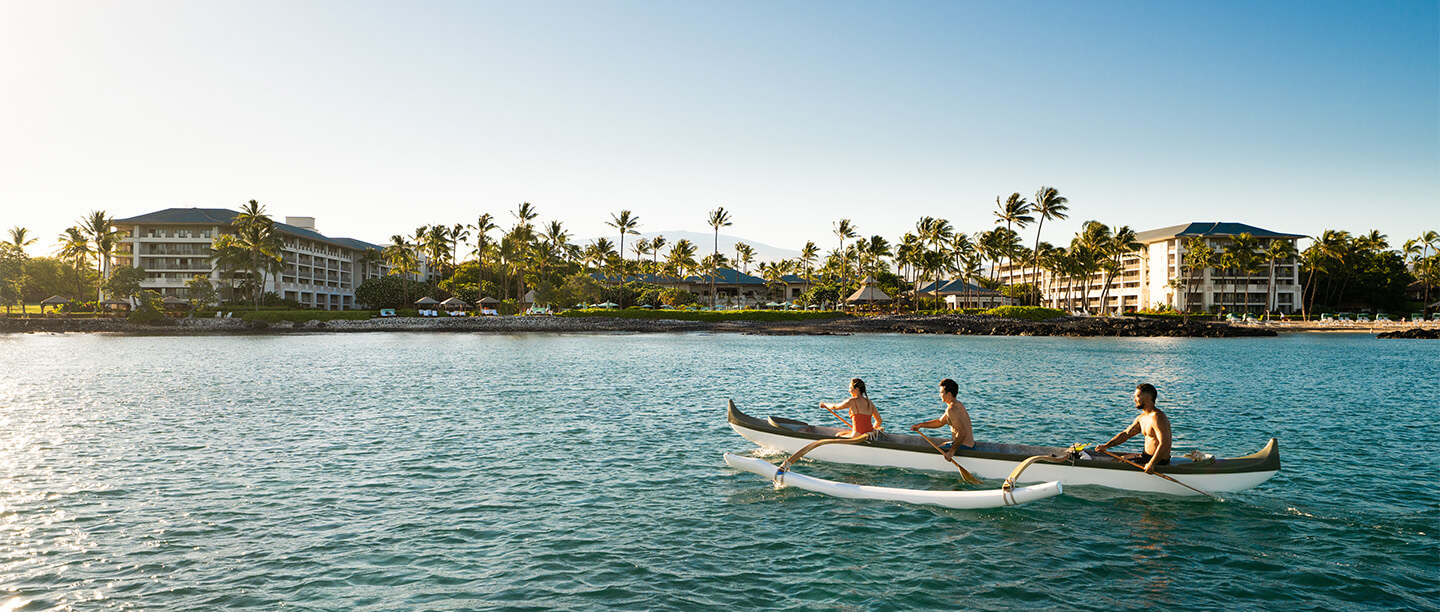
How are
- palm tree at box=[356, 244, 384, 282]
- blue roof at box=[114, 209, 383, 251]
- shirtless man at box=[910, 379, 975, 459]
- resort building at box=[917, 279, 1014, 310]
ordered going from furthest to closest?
resort building at box=[917, 279, 1014, 310] → palm tree at box=[356, 244, 384, 282] → blue roof at box=[114, 209, 383, 251] → shirtless man at box=[910, 379, 975, 459]

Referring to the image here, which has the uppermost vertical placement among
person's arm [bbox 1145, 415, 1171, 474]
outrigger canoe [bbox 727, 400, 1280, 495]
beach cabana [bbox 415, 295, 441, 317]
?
beach cabana [bbox 415, 295, 441, 317]

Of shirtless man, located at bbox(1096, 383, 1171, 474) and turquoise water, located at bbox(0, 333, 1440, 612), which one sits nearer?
turquoise water, located at bbox(0, 333, 1440, 612)

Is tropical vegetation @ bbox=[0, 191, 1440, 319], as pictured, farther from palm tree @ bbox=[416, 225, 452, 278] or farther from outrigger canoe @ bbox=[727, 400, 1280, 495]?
outrigger canoe @ bbox=[727, 400, 1280, 495]

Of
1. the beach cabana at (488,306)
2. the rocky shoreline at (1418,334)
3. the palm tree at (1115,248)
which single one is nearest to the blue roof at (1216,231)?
the palm tree at (1115,248)

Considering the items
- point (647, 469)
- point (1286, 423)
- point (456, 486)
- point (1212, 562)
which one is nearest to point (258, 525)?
point (456, 486)

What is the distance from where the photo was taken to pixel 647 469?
1530cm

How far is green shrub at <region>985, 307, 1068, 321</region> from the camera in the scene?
95.0 m

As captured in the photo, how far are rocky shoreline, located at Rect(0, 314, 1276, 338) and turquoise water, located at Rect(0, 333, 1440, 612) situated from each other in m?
58.2

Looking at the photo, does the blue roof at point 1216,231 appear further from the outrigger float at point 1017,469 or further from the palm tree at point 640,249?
the outrigger float at point 1017,469

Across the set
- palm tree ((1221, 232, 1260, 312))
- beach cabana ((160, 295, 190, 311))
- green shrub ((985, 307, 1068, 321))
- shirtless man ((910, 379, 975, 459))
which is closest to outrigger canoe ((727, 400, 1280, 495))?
shirtless man ((910, 379, 975, 459))

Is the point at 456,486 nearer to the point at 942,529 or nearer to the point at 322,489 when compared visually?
the point at 322,489

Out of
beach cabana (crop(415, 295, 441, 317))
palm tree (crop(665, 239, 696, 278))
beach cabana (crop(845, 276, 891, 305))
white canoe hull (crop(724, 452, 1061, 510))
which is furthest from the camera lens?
palm tree (crop(665, 239, 696, 278))

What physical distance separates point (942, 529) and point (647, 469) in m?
6.20

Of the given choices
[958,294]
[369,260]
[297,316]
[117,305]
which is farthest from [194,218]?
[958,294]
